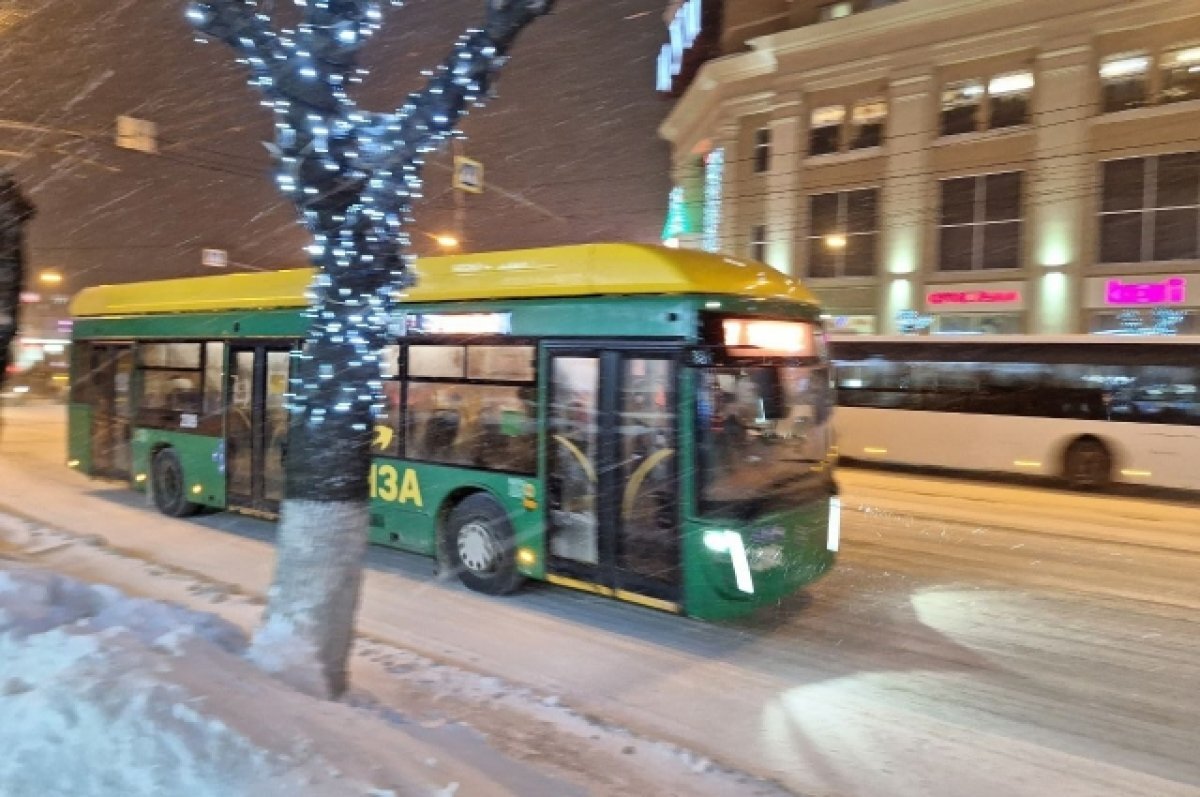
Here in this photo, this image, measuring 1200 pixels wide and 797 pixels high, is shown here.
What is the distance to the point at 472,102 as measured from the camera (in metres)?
4.91

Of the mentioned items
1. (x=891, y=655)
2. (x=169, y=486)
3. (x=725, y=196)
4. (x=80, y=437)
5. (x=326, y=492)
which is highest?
(x=725, y=196)

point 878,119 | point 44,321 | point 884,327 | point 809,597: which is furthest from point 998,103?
point 44,321

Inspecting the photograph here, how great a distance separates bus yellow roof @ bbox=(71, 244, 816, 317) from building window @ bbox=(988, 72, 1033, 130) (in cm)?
2159

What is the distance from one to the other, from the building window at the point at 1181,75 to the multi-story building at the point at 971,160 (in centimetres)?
4

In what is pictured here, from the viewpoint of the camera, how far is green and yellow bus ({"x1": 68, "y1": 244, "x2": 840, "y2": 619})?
667cm

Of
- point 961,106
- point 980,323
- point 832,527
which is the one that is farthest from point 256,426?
point 961,106

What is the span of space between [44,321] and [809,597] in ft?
189

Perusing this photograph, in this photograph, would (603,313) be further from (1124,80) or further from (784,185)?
(784,185)

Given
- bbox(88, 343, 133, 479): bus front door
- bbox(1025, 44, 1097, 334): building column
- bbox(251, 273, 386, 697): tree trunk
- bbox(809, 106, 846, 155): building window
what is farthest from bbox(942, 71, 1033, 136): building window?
bbox(251, 273, 386, 697): tree trunk

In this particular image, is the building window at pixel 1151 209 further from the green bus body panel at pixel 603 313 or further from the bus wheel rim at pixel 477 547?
the bus wheel rim at pixel 477 547

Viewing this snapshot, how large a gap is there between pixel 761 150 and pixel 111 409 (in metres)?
25.0

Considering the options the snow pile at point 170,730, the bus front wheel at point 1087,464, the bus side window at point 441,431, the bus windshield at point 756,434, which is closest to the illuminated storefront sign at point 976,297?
the bus front wheel at point 1087,464

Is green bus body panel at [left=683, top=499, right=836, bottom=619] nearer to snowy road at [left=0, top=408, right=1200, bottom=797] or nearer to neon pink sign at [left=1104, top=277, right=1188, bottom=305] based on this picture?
snowy road at [left=0, top=408, right=1200, bottom=797]

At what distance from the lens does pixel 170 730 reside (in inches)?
130
